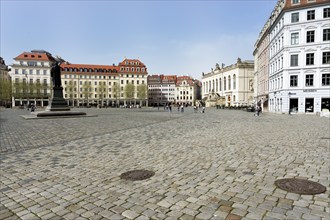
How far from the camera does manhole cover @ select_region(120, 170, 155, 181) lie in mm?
6043

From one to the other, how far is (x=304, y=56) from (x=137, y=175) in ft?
149

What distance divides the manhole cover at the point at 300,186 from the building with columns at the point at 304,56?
3907 cm

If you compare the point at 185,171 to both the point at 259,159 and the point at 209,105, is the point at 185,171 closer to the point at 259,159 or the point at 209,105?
the point at 259,159

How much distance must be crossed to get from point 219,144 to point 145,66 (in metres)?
114

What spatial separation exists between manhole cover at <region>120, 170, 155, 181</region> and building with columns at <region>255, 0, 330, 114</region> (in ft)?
132

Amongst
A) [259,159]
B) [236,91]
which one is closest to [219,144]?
Answer: [259,159]

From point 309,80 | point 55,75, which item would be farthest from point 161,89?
point 55,75

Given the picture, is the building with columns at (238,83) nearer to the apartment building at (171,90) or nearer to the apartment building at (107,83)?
the apartment building at (107,83)

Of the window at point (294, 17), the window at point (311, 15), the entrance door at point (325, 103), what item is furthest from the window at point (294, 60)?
the entrance door at point (325, 103)

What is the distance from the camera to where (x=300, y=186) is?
5352 mm

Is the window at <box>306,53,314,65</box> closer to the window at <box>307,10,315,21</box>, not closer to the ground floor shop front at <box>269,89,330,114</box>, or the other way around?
the ground floor shop front at <box>269,89,330,114</box>

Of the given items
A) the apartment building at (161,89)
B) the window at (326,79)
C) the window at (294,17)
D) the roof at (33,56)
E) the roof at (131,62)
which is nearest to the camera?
the window at (326,79)

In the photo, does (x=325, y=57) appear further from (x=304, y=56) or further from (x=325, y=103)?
(x=325, y=103)

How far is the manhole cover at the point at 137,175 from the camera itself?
604 cm
